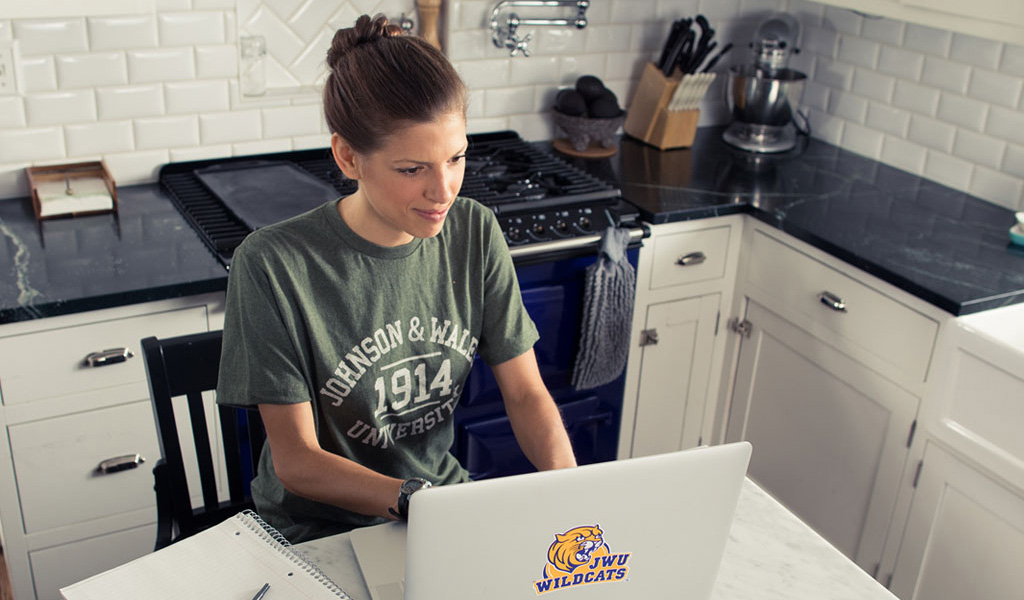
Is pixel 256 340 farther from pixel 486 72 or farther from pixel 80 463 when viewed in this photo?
pixel 486 72

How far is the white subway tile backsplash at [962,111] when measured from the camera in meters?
2.73

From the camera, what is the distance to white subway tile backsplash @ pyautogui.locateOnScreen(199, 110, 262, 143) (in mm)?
2627

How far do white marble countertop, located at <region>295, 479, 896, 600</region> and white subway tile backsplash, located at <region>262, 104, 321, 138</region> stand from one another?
64.4 inches

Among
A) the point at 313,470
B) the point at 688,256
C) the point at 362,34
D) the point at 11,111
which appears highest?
the point at 362,34

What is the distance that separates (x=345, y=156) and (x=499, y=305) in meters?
0.37

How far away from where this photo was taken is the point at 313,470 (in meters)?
1.42

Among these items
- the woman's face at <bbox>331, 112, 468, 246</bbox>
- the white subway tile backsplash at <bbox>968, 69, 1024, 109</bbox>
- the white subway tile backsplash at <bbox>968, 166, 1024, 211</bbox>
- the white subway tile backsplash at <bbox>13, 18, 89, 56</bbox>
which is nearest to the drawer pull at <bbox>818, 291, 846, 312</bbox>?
→ the white subway tile backsplash at <bbox>968, 166, 1024, 211</bbox>

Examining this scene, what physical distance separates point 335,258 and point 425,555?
2.08 ft

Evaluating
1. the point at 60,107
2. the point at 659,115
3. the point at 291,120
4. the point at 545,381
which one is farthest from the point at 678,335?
the point at 60,107

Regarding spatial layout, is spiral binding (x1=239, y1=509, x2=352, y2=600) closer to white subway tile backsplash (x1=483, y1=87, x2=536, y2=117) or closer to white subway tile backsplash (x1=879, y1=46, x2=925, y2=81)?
white subway tile backsplash (x1=483, y1=87, x2=536, y2=117)

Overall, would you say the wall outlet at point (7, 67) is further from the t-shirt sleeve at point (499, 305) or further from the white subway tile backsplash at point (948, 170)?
the white subway tile backsplash at point (948, 170)

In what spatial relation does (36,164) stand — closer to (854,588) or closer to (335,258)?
(335,258)

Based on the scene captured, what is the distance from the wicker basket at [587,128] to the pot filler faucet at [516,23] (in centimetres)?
23

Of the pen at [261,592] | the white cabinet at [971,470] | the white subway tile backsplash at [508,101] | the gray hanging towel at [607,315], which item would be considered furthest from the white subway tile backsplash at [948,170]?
the pen at [261,592]
